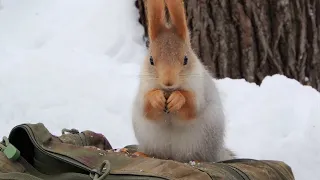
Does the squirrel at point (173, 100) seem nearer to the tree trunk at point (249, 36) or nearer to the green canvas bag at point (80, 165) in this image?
the green canvas bag at point (80, 165)

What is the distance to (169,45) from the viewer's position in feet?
4.37

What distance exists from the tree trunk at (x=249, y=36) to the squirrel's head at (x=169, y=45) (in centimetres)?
111

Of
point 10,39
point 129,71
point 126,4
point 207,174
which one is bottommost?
point 207,174

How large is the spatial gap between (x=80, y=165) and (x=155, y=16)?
1.58 ft

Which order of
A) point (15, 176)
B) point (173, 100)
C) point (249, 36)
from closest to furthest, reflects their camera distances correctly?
point (15, 176)
point (173, 100)
point (249, 36)

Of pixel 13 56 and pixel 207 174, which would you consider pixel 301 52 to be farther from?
pixel 207 174

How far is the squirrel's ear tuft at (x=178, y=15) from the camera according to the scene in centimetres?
130

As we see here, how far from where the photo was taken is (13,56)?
2354 mm

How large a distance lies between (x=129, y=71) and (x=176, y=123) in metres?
1.00

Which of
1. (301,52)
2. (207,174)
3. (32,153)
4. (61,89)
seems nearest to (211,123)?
(207,174)

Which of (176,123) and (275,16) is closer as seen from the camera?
(176,123)

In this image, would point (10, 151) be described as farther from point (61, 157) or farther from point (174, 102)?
point (174, 102)

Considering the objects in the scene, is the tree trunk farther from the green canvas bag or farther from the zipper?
the zipper

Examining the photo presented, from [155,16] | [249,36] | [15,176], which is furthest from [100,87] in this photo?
[15,176]
